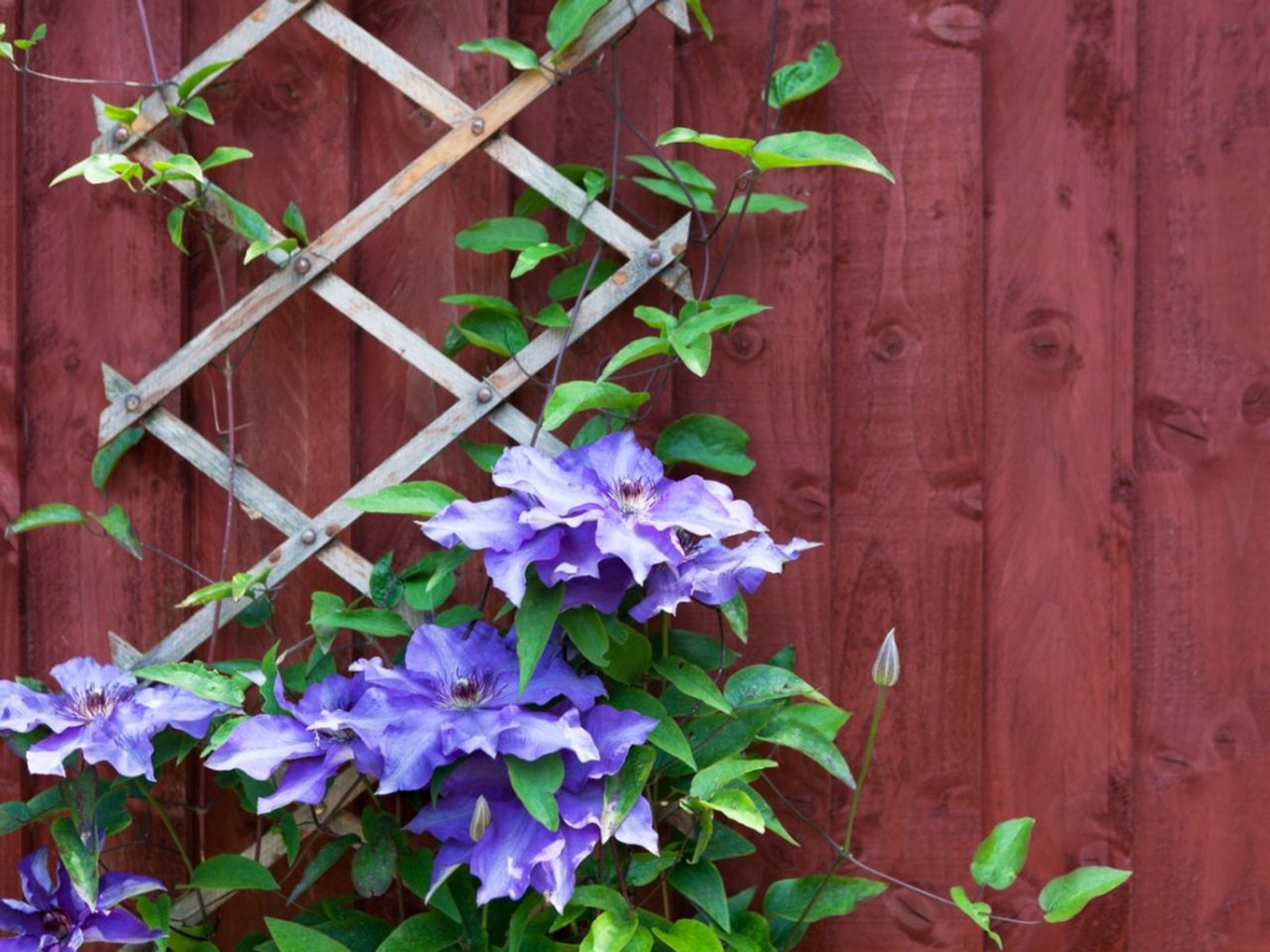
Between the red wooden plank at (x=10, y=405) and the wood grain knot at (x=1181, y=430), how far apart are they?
117cm

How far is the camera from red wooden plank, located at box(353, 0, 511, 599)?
4.13 feet

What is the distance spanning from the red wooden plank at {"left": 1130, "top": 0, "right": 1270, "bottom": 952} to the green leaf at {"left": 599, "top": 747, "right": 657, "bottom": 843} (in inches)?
21.6

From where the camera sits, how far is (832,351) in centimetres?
127

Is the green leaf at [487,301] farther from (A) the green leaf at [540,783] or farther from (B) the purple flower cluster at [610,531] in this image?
(A) the green leaf at [540,783]

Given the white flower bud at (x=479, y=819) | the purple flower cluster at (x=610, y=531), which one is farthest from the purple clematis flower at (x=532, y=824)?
the purple flower cluster at (x=610, y=531)

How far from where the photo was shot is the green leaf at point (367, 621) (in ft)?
3.73

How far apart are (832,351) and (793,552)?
29cm

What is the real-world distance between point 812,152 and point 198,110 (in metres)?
0.59

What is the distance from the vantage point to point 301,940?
105 cm

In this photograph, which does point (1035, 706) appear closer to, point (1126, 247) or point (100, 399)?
point (1126, 247)

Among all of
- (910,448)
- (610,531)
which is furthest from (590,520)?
(910,448)

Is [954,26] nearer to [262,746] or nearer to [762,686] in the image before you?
[762,686]

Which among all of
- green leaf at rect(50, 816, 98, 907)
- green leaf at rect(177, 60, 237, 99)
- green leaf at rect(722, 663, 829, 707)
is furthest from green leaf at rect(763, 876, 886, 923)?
green leaf at rect(177, 60, 237, 99)

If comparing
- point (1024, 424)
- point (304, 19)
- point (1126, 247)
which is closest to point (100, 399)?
point (304, 19)
